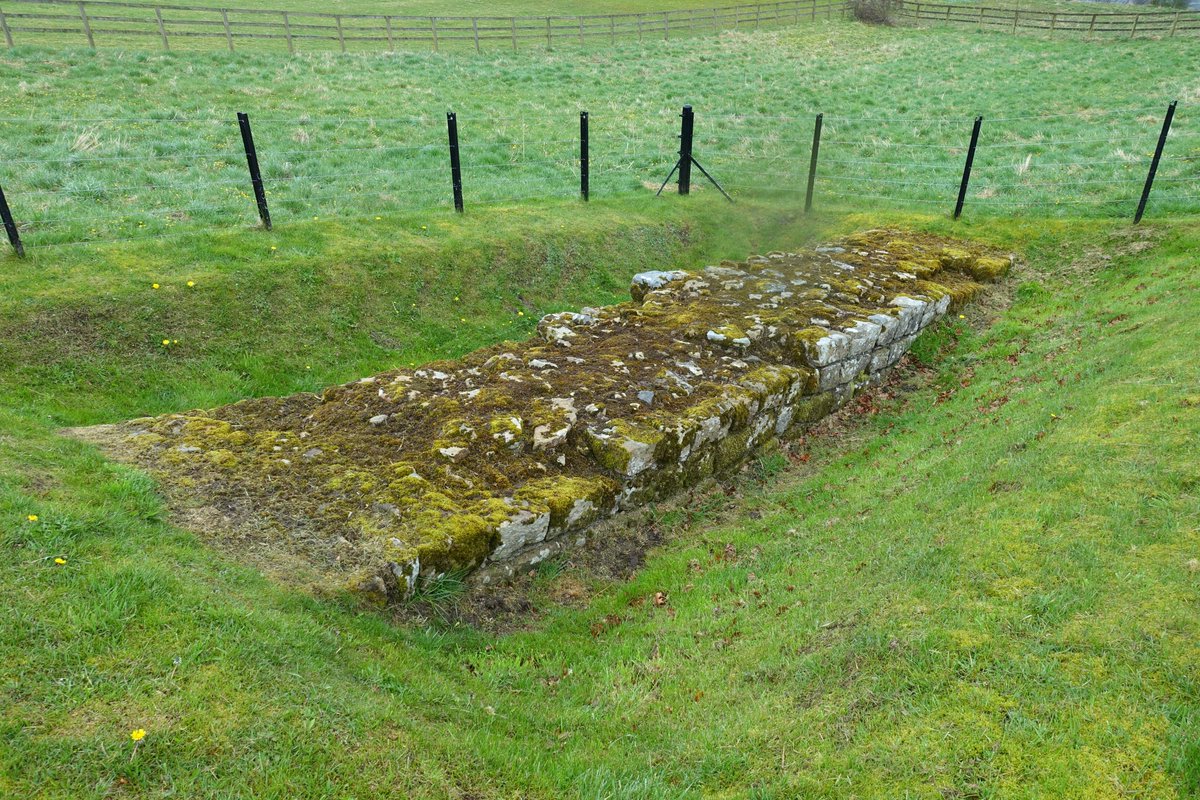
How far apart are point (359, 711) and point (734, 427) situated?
510 cm

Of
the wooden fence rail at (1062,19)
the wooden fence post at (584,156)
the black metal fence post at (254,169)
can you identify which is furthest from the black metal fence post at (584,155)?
the wooden fence rail at (1062,19)

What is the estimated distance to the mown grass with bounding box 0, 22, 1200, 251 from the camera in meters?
13.0

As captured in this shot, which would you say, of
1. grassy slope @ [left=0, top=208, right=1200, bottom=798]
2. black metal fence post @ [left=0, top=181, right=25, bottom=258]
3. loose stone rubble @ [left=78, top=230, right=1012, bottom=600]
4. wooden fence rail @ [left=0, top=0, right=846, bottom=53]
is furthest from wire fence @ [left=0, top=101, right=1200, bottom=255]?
wooden fence rail @ [left=0, top=0, right=846, bottom=53]

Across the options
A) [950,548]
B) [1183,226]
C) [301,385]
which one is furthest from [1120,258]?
[301,385]

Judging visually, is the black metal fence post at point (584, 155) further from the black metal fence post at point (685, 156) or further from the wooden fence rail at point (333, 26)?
the wooden fence rail at point (333, 26)

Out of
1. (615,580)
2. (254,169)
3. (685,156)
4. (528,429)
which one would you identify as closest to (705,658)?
(615,580)

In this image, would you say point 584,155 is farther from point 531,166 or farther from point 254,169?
point 254,169

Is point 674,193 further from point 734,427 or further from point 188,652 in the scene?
point 188,652

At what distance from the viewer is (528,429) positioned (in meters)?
7.05

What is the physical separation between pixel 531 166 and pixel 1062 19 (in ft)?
157

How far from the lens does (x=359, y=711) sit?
162 inches

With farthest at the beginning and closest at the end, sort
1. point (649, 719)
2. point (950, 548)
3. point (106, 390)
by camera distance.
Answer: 1. point (106, 390)
2. point (950, 548)
3. point (649, 719)

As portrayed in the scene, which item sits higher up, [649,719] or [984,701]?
[984,701]

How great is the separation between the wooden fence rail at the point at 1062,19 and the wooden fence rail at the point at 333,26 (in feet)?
21.1
